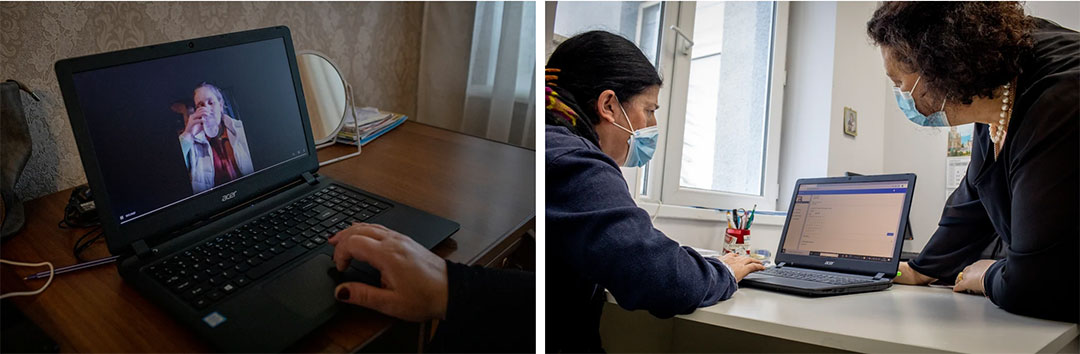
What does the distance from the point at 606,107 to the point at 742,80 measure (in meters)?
0.39

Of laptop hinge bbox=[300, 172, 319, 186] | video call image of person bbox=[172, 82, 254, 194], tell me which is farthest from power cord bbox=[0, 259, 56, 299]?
laptop hinge bbox=[300, 172, 319, 186]

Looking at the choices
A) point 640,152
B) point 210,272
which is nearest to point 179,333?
point 210,272

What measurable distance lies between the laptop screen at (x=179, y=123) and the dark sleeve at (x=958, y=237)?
2.74ft

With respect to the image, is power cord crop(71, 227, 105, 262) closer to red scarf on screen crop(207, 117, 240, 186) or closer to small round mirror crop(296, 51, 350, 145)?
red scarf on screen crop(207, 117, 240, 186)

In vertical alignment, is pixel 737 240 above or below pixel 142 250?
below

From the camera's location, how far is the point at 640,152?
2.41 feet

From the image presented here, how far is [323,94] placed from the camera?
0.86 metres

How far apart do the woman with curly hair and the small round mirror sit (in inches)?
32.8

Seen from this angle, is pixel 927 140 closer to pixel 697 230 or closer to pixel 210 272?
pixel 697 230

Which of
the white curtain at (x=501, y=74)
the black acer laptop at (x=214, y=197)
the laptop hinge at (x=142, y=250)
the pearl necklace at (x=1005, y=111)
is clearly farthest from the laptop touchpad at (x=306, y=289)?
the white curtain at (x=501, y=74)

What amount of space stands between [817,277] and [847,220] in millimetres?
153

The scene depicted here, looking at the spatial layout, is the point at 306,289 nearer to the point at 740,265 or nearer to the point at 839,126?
the point at 740,265

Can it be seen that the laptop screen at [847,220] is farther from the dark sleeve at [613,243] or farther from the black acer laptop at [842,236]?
the dark sleeve at [613,243]

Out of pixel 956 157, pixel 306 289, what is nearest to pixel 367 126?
pixel 306 289
